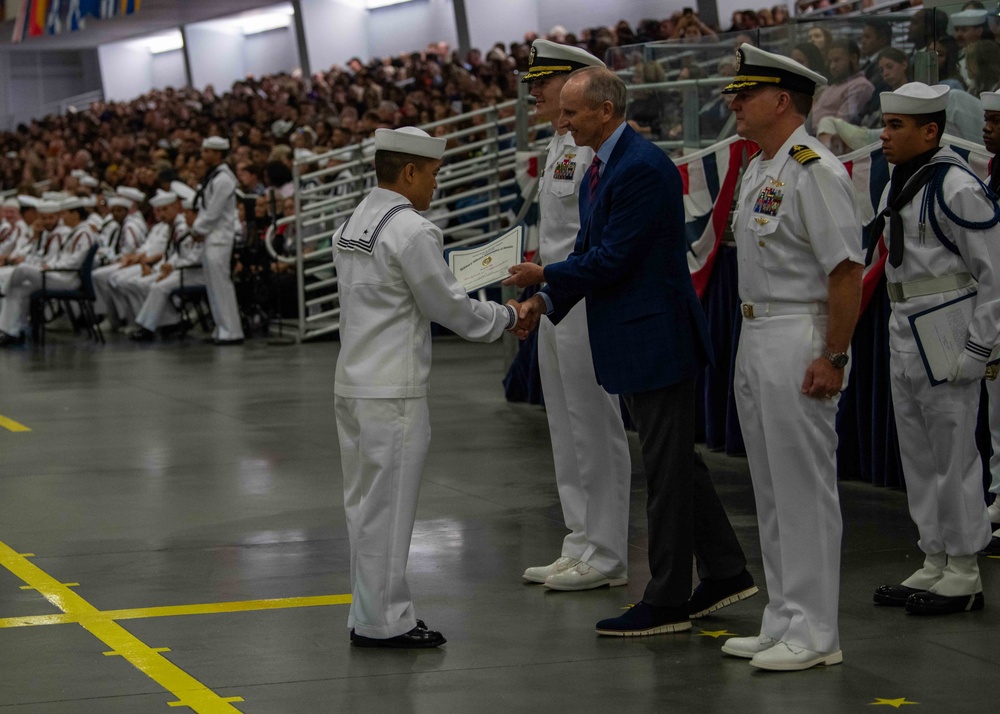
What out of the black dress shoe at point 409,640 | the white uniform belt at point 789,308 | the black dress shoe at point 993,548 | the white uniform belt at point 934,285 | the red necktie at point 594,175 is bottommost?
the black dress shoe at point 993,548

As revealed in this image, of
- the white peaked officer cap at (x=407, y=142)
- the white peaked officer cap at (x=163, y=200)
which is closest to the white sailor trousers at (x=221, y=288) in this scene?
the white peaked officer cap at (x=163, y=200)

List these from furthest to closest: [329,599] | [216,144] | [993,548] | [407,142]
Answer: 1. [216,144]
2. [993,548]
3. [329,599]
4. [407,142]

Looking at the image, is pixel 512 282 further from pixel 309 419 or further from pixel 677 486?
pixel 309 419

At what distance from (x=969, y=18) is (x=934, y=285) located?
2229 millimetres

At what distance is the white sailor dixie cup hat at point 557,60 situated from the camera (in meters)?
5.54

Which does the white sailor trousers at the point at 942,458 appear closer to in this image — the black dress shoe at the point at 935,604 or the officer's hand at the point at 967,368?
the officer's hand at the point at 967,368

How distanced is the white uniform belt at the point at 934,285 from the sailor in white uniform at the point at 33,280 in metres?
12.6

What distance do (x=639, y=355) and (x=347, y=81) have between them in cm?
2139

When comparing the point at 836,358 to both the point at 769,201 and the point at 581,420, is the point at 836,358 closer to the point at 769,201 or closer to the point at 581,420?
the point at 769,201

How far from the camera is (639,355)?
479cm

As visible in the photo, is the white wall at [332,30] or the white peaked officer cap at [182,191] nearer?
the white peaked officer cap at [182,191]

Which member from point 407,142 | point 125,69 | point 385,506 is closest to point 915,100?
point 407,142

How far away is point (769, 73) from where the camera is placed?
439 centimetres

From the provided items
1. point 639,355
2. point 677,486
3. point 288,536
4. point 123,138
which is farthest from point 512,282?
point 123,138
